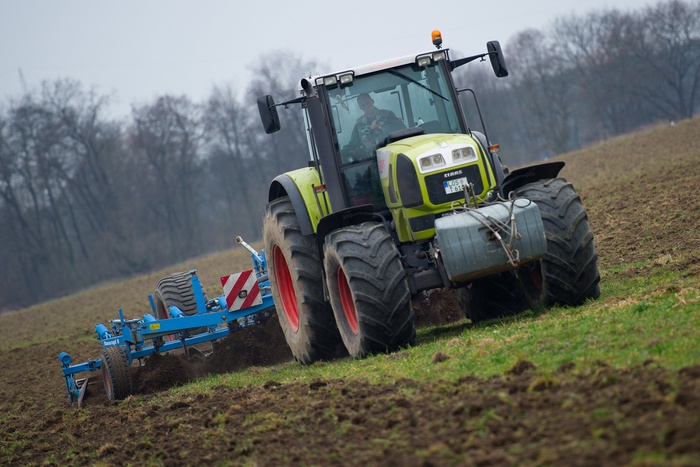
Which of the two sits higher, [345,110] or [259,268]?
[345,110]

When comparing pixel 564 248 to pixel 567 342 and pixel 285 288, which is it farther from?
pixel 285 288

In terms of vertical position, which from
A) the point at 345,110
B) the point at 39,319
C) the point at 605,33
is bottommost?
the point at 39,319

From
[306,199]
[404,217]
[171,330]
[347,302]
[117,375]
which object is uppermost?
[306,199]

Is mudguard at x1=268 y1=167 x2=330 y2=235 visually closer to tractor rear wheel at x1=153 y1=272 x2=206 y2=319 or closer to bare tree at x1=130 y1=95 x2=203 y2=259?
tractor rear wheel at x1=153 y1=272 x2=206 y2=319

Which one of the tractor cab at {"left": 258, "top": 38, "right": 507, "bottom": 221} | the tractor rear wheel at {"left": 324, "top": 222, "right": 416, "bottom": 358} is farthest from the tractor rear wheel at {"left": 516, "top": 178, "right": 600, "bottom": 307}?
the tractor rear wheel at {"left": 324, "top": 222, "right": 416, "bottom": 358}

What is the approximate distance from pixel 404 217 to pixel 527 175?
130cm

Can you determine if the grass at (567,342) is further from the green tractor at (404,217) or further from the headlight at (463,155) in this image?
the headlight at (463,155)

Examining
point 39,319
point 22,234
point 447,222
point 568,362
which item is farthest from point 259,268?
point 22,234

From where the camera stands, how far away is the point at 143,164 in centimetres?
7225

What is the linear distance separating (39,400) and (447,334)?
6224mm

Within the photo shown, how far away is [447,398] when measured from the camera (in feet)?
20.8

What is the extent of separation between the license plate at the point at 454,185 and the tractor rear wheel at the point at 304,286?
169cm

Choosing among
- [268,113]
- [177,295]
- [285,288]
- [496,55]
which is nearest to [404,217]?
[268,113]

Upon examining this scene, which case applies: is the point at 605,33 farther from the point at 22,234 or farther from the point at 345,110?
the point at 345,110
